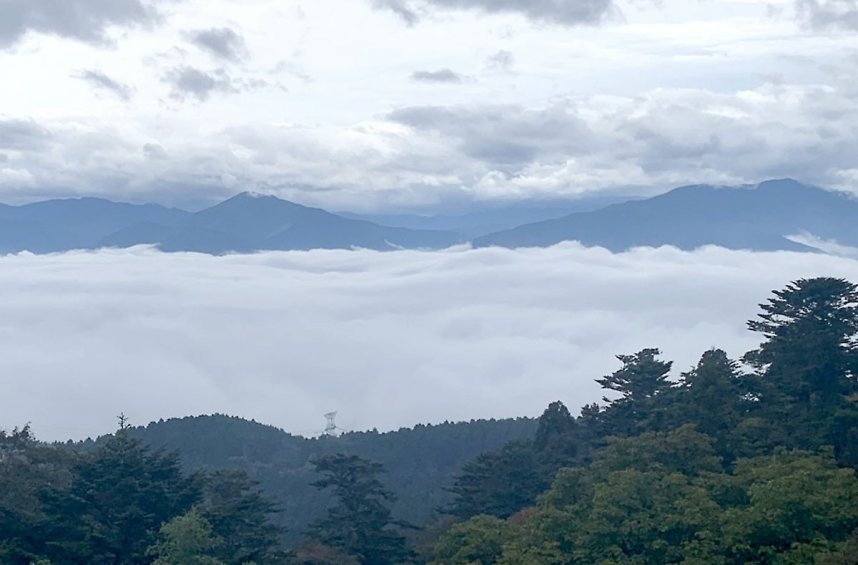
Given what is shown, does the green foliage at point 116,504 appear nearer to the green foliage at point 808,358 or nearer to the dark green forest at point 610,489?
the dark green forest at point 610,489

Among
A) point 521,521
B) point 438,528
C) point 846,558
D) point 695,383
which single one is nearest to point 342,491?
point 438,528

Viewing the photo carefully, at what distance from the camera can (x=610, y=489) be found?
25.5 meters

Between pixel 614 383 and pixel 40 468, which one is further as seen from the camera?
pixel 614 383

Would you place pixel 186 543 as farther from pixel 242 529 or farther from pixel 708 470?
pixel 708 470

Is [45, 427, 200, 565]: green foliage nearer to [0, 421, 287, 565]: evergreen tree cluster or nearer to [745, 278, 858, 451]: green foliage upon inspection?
[0, 421, 287, 565]: evergreen tree cluster

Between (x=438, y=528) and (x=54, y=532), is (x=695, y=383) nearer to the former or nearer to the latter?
(x=438, y=528)

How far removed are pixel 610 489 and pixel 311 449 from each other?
6808 cm

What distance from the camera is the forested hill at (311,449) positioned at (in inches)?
2916

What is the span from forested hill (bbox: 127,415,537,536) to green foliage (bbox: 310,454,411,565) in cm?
2980

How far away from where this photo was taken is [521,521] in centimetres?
3278

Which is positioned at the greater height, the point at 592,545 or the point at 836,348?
the point at 836,348

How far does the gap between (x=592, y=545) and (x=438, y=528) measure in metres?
13.5

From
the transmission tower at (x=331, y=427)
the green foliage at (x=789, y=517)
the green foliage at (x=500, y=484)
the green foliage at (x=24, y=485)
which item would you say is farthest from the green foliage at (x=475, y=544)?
the transmission tower at (x=331, y=427)

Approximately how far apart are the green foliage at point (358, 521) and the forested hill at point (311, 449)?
29803mm
